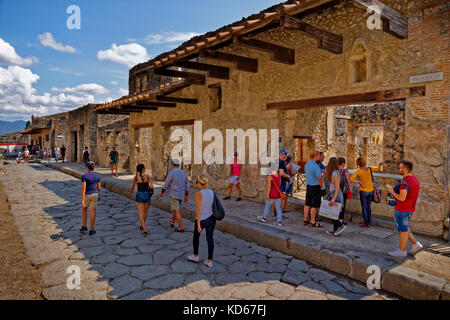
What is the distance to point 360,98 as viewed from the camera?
541 cm

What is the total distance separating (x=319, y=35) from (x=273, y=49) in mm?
1028

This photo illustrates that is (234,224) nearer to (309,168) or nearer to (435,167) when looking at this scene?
(309,168)

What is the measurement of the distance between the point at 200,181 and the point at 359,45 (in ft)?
12.8

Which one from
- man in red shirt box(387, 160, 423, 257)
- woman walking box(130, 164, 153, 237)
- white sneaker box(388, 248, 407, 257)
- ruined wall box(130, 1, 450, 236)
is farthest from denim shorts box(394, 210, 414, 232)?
woman walking box(130, 164, 153, 237)

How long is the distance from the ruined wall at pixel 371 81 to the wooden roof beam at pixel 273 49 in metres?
0.19

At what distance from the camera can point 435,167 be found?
→ 4672 millimetres

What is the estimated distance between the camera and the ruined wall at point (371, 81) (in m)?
4.61

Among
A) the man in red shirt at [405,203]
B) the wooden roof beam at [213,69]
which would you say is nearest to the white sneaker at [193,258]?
the man in red shirt at [405,203]

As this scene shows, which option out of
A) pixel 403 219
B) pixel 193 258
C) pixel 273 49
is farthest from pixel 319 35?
pixel 193 258

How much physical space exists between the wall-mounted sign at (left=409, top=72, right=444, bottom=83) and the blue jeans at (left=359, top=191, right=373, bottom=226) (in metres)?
1.99

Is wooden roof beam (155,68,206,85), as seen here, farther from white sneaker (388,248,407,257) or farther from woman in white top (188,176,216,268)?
white sneaker (388,248,407,257)

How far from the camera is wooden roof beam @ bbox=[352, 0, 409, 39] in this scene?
4.38 m

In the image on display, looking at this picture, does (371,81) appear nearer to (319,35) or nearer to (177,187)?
(319,35)

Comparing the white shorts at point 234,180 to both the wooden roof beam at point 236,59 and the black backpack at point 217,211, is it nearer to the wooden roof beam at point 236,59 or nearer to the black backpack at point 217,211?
the wooden roof beam at point 236,59
